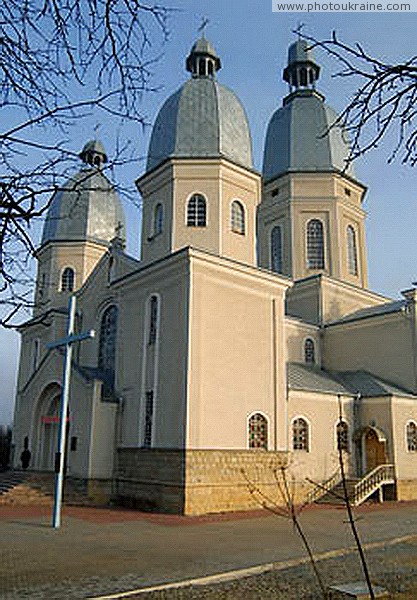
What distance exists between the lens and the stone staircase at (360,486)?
66.2ft

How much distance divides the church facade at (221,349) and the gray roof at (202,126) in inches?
2.3

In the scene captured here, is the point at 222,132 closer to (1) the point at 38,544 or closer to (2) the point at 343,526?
(2) the point at 343,526

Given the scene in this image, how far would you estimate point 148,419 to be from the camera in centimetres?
1906

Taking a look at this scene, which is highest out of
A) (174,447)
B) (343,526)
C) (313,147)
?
(313,147)

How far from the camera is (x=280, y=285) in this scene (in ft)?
68.7

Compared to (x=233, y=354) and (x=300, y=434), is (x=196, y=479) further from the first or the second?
(x=300, y=434)

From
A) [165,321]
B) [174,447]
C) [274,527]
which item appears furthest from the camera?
[165,321]

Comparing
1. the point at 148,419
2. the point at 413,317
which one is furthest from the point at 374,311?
the point at 148,419

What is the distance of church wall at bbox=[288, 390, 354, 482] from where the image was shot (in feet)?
68.4

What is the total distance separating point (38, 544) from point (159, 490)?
6483mm

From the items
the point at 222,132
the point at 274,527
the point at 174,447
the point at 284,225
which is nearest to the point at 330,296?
the point at 284,225

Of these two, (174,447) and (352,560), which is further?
(174,447)

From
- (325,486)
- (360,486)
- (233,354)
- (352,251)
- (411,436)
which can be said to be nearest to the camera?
(233,354)

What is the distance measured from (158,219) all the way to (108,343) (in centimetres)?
563
